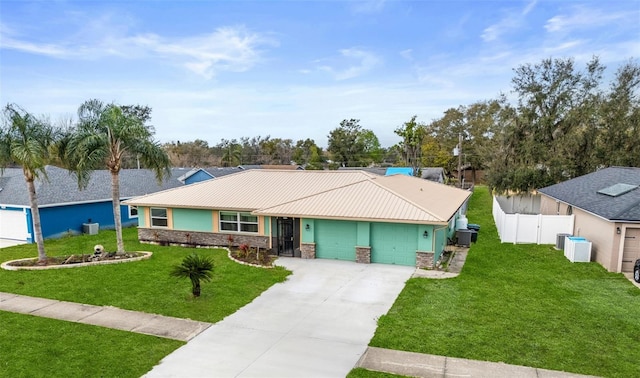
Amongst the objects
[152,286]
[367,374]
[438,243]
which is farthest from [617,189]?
[152,286]

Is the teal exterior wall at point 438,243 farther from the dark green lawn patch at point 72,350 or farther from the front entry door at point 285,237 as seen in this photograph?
the dark green lawn patch at point 72,350

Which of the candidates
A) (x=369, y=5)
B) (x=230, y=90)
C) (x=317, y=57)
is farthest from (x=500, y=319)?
(x=230, y=90)

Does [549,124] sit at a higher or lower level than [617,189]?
higher

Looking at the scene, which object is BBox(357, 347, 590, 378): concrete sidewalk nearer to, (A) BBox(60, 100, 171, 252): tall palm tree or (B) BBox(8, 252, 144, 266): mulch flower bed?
(B) BBox(8, 252, 144, 266): mulch flower bed

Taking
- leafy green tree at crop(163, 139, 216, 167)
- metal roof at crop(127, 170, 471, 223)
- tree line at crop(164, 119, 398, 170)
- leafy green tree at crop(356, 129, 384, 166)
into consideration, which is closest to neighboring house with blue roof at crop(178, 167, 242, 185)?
metal roof at crop(127, 170, 471, 223)

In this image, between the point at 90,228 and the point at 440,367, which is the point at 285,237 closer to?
the point at 440,367

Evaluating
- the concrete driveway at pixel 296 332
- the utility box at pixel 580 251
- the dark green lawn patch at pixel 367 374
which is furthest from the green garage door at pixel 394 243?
the dark green lawn patch at pixel 367 374
